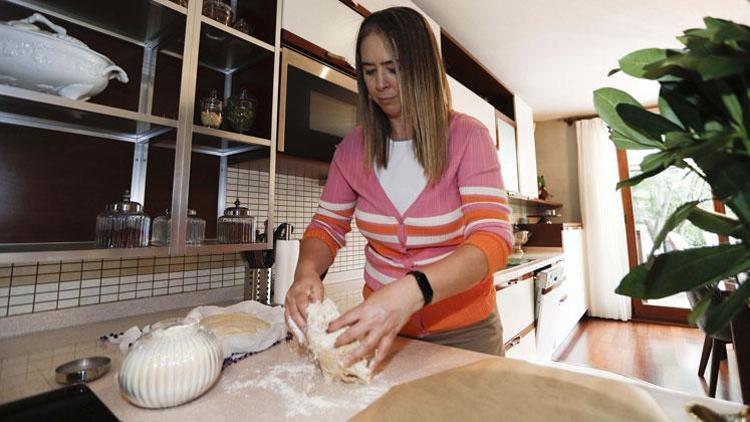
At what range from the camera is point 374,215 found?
0.88 m

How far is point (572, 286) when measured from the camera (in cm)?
339

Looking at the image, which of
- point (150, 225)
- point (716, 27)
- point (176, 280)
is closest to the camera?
point (716, 27)

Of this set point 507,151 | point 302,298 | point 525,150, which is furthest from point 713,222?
point 525,150

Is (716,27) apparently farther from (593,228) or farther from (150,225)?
(593,228)

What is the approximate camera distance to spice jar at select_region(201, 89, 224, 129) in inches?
41.0

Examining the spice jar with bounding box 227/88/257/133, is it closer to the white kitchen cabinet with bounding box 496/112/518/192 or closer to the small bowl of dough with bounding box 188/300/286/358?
the small bowl of dough with bounding box 188/300/286/358

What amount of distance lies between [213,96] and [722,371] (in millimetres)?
3613

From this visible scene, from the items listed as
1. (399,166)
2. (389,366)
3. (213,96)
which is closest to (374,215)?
(399,166)

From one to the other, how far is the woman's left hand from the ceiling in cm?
194

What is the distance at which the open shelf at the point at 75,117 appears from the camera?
729mm

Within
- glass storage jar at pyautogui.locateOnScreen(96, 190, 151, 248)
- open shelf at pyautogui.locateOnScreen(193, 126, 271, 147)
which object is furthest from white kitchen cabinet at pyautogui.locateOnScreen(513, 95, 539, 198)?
glass storage jar at pyautogui.locateOnScreen(96, 190, 151, 248)

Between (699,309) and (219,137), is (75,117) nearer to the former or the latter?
(219,137)

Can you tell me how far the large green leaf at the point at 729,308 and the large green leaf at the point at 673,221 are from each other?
0.05 meters

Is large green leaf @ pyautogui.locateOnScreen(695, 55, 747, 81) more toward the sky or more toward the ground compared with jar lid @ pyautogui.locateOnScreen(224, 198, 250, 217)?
more toward the sky
